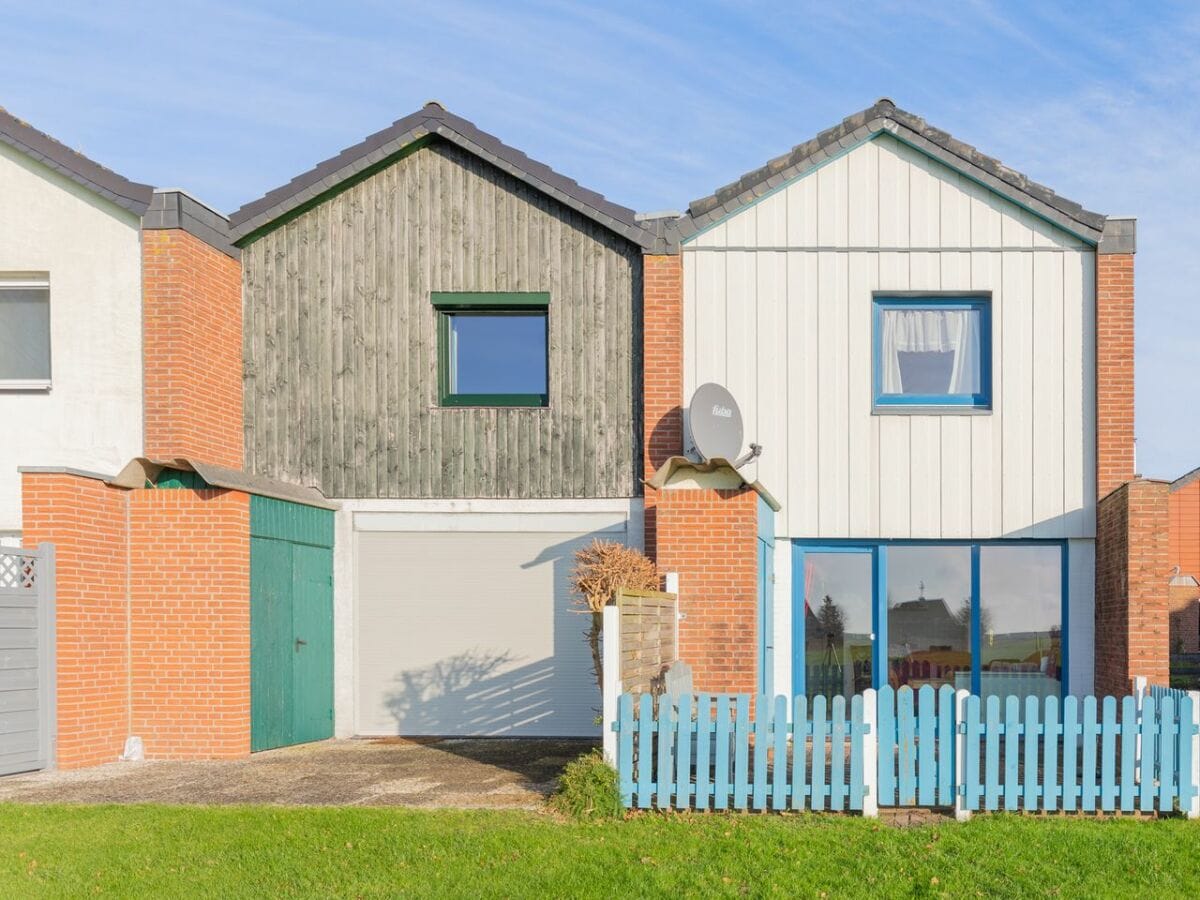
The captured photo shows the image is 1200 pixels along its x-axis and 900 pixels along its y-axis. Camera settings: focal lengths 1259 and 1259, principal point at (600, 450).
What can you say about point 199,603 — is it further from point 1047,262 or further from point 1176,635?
point 1176,635

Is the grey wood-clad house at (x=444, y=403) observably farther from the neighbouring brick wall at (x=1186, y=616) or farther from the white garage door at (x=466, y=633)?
the neighbouring brick wall at (x=1186, y=616)

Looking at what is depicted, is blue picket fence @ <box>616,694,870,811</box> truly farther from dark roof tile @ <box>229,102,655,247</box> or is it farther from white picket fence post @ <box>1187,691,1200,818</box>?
dark roof tile @ <box>229,102,655,247</box>

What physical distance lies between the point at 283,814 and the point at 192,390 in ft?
19.7

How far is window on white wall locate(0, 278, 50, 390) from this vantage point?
46.1 ft

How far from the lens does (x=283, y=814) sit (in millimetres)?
9047

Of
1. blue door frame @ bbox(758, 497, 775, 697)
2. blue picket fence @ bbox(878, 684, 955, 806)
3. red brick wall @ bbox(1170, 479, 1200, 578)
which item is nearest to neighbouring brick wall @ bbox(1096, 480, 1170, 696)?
blue door frame @ bbox(758, 497, 775, 697)

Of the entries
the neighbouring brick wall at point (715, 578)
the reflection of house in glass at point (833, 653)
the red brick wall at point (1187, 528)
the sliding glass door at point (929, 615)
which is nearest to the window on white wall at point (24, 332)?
the neighbouring brick wall at point (715, 578)

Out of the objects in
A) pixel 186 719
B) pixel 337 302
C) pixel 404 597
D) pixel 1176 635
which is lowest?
pixel 1176 635

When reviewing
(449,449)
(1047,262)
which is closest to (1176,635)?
(1047,262)

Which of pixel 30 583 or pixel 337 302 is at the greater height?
pixel 337 302

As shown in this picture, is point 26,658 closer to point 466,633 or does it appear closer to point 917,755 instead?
point 466,633

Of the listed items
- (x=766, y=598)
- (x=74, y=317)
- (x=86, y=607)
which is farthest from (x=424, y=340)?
(x=766, y=598)

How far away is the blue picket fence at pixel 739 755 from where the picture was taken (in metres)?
9.02

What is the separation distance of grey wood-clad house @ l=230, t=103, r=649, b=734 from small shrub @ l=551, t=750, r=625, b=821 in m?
5.03
